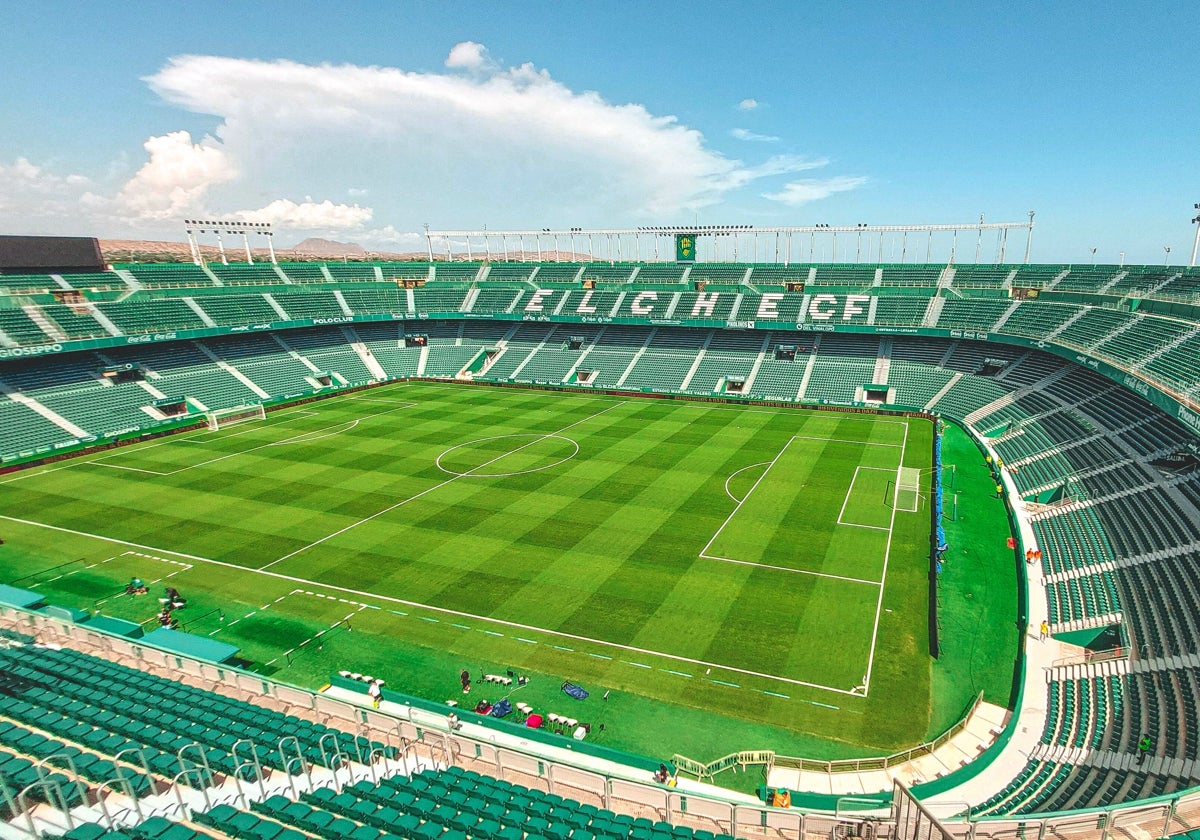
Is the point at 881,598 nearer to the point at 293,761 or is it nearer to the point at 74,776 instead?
the point at 293,761

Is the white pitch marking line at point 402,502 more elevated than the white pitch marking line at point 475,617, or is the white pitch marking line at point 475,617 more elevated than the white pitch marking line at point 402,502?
the white pitch marking line at point 402,502

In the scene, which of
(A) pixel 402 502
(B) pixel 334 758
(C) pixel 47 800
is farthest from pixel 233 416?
(B) pixel 334 758

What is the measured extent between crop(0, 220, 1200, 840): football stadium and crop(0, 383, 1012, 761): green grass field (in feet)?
0.68

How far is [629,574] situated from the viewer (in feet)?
96.3

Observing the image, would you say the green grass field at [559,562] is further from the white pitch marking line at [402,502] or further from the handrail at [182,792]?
the handrail at [182,792]

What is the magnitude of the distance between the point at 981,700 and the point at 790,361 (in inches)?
2075

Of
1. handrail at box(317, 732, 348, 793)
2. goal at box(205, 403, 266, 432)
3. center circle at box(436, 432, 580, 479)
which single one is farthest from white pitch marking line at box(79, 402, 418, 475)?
handrail at box(317, 732, 348, 793)

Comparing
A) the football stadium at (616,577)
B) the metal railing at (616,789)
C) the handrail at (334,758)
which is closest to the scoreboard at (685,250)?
the football stadium at (616,577)

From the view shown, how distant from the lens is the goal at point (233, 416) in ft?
181

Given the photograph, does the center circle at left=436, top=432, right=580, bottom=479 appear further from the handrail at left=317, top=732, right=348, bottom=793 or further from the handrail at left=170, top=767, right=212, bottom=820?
the handrail at left=170, top=767, right=212, bottom=820

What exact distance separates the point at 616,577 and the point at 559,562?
3134 mm

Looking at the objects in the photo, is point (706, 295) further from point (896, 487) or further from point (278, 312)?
point (278, 312)

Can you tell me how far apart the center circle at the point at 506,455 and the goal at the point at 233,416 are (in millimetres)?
23805

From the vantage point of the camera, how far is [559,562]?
30500 millimetres
